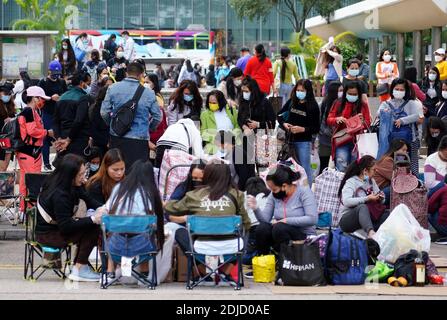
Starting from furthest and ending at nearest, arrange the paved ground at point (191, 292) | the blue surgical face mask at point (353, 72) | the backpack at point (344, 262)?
the blue surgical face mask at point (353, 72) → the backpack at point (344, 262) → the paved ground at point (191, 292)

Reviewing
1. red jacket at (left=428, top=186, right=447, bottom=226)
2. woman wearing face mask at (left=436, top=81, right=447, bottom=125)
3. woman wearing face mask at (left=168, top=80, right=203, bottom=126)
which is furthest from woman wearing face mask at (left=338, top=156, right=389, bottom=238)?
woman wearing face mask at (left=436, top=81, right=447, bottom=125)

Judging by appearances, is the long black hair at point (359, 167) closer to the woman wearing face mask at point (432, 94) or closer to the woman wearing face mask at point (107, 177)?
the woman wearing face mask at point (107, 177)

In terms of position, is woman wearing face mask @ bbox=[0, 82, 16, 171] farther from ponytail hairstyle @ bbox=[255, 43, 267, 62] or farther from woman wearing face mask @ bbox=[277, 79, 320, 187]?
ponytail hairstyle @ bbox=[255, 43, 267, 62]

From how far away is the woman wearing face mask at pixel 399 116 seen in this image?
1786 cm

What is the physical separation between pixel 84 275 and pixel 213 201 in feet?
5.03

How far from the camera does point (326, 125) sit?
18.1 metres

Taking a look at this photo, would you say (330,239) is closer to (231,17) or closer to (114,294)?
(114,294)

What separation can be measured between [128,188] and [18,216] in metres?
5.46

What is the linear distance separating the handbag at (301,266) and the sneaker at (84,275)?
1.93 meters

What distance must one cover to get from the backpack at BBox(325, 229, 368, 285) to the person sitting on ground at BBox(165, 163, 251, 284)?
907mm

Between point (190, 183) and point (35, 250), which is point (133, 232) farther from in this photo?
point (35, 250)

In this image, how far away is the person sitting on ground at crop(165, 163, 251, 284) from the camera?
12109mm

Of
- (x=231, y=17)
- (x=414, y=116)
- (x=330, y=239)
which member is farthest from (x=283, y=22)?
(x=330, y=239)

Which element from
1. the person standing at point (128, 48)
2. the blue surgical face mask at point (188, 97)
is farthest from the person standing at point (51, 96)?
the person standing at point (128, 48)
